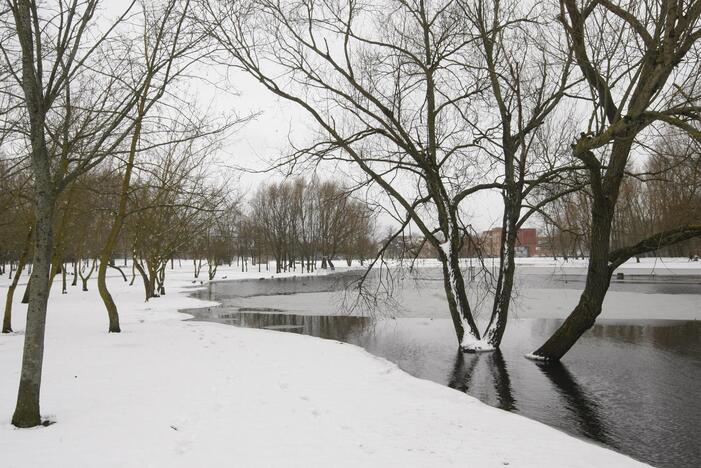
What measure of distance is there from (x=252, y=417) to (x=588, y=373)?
8.73m

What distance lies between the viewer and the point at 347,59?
12.2 metres

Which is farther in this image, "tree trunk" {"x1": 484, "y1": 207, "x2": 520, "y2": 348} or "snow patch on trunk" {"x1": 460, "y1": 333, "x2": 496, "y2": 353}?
"snow patch on trunk" {"x1": 460, "y1": 333, "x2": 496, "y2": 353}

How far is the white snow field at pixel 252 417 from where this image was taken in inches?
195

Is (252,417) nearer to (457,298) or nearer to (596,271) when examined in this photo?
(457,298)

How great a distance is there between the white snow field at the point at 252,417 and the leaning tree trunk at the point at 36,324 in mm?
215

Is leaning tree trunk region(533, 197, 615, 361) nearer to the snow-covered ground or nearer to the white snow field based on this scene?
the white snow field

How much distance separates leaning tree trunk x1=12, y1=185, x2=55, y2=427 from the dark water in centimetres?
735

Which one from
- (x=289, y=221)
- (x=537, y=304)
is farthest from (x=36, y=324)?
(x=289, y=221)

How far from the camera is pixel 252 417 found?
6.19 metres

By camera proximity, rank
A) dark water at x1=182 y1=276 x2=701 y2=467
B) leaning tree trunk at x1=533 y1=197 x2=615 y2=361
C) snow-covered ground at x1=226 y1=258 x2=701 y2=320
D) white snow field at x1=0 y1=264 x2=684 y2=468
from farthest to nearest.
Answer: snow-covered ground at x1=226 y1=258 x2=701 y2=320 → leaning tree trunk at x1=533 y1=197 x2=615 y2=361 → dark water at x1=182 y1=276 x2=701 y2=467 → white snow field at x1=0 y1=264 x2=684 y2=468

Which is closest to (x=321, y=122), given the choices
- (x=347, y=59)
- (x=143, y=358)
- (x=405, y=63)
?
(x=347, y=59)

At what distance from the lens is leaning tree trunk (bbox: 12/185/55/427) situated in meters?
5.36

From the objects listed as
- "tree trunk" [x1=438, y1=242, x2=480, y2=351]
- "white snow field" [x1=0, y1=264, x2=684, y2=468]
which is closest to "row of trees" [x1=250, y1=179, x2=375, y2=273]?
"tree trunk" [x1=438, y1=242, x2=480, y2=351]

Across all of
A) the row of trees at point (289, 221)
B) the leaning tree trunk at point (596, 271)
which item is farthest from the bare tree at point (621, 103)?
the row of trees at point (289, 221)
